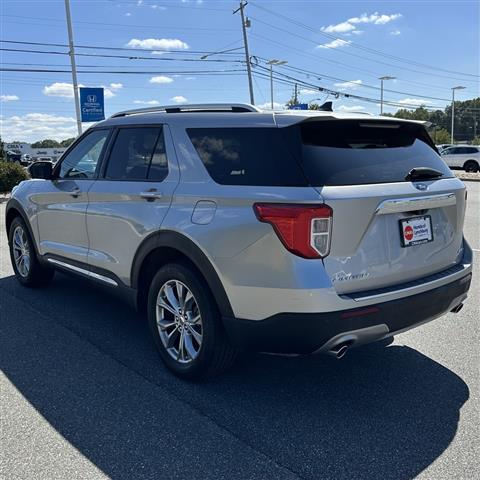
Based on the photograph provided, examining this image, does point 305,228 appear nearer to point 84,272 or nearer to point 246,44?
point 84,272

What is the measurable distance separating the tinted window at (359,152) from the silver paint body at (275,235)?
74 mm

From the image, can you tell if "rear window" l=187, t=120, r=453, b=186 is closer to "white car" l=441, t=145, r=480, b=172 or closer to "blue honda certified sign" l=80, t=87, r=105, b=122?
"blue honda certified sign" l=80, t=87, r=105, b=122

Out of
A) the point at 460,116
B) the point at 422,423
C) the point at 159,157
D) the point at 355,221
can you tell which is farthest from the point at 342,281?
the point at 460,116

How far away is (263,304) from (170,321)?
100 centimetres

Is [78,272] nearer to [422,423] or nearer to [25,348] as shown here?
[25,348]

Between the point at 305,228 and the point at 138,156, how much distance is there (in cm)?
178

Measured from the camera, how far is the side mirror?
201 inches

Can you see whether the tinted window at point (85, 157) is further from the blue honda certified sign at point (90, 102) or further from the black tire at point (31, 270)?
the blue honda certified sign at point (90, 102)

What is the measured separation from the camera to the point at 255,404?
10.6 feet

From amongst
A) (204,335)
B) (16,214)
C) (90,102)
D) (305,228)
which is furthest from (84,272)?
(90,102)

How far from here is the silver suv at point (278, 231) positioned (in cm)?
279

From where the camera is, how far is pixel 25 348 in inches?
163

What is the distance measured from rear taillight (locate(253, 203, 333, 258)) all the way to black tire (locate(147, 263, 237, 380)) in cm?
74

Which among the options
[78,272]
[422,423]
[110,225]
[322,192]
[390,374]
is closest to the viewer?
[322,192]
